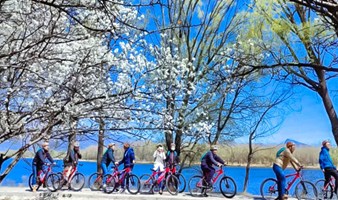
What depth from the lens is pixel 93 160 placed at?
59.0 ft

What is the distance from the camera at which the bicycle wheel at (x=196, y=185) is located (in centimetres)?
1373

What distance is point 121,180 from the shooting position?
553 inches

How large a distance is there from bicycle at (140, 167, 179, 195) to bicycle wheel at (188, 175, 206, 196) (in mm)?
455

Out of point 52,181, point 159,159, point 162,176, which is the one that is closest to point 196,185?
point 162,176

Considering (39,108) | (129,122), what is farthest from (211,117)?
(39,108)

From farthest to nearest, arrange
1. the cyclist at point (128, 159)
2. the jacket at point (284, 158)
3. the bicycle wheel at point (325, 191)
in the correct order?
the cyclist at point (128, 159), the bicycle wheel at point (325, 191), the jacket at point (284, 158)

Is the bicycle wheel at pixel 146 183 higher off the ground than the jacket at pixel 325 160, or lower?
lower

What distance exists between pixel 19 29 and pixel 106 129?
4.90ft

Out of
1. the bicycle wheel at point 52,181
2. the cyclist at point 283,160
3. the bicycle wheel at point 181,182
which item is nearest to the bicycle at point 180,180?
the bicycle wheel at point 181,182

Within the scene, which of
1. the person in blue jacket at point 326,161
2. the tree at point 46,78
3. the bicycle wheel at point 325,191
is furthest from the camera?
the bicycle wheel at point 325,191

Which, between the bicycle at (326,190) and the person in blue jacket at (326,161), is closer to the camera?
the person in blue jacket at (326,161)

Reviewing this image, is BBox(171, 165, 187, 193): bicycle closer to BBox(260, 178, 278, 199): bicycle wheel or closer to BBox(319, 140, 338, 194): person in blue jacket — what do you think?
BBox(260, 178, 278, 199): bicycle wheel

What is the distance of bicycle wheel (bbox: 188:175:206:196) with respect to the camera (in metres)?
13.7

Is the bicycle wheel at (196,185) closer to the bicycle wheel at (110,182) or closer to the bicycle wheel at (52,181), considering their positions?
the bicycle wheel at (110,182)
